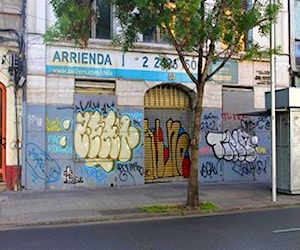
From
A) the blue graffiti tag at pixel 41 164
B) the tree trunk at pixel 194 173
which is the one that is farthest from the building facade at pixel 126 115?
the tree trunk at pixel 194 173

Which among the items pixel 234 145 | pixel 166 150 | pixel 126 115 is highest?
pixel 126 115

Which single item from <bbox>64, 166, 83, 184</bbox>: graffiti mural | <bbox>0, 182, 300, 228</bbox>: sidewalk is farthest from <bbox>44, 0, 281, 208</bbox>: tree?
<bbox>64, 166, 83, 184</bbox>: graffiti mural

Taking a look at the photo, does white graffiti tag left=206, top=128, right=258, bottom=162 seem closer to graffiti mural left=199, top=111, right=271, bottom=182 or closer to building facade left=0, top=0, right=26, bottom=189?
graffiti mural left=199, top=111, right=271, bottom=182

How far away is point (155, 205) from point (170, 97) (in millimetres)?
6510

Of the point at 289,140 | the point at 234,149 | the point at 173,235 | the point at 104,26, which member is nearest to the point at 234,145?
the point at 234,149

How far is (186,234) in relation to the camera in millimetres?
8953

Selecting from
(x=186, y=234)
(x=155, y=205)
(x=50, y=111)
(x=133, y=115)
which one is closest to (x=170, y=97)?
(x=133, y=115)

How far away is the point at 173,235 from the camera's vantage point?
8.87 m

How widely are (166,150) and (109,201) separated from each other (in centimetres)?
514

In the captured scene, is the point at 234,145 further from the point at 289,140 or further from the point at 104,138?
the point at 104,138

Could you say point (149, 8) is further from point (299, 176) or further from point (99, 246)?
point (299, 176)

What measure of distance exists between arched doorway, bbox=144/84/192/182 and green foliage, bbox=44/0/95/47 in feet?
19.6

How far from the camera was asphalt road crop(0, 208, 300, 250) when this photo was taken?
802cm

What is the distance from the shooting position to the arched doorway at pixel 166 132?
1775 centimetres
